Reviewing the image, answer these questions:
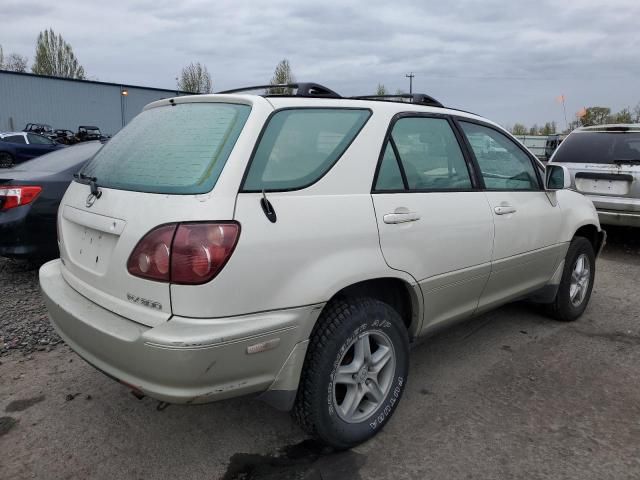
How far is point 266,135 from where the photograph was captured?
2.24m

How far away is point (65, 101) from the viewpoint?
39656 millimetres

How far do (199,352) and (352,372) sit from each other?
860 millimetres

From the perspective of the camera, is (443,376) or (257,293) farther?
(443,376)

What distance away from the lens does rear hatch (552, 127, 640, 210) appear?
6.38 m

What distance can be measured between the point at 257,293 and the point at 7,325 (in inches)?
116

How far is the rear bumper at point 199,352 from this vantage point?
6.38 feet

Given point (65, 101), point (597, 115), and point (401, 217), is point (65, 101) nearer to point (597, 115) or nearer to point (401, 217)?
point (597, 115)

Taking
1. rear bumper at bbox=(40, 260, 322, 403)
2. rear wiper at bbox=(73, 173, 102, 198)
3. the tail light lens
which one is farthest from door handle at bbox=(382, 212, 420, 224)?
rear wiper at bbox=(73, 173, 102, 198)

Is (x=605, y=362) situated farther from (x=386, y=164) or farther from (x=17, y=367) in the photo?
(x=17, y=367)

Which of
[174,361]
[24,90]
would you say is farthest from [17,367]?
[24,90]

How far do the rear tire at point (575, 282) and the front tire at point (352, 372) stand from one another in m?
2.09

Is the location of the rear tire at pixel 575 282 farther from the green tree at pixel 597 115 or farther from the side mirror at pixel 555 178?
the green tree at pixel 597 115

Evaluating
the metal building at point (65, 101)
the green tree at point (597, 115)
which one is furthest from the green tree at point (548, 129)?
the metal building at point (65, 101)

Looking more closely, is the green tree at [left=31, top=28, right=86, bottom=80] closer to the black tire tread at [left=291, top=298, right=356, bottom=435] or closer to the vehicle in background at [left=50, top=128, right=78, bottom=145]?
the vehicle in background at [left=50, top=128, right=78, bottom=145]
